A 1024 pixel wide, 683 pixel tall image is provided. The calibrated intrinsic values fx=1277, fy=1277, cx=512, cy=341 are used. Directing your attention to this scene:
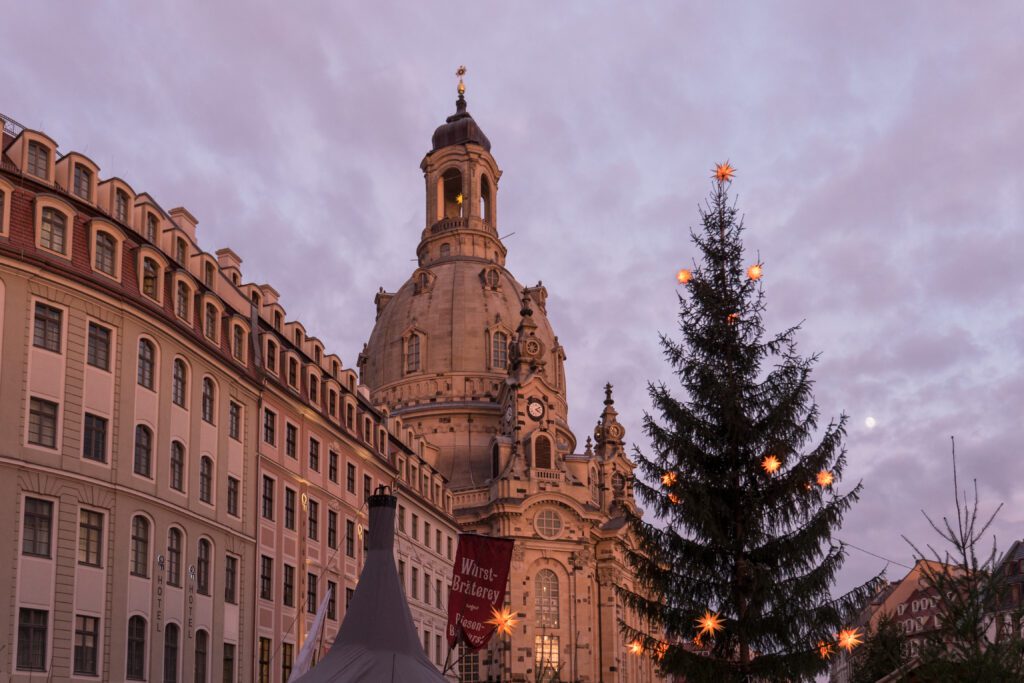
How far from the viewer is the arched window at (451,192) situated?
13925 centimetres

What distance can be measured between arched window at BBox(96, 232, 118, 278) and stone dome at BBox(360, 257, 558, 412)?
78856 mm

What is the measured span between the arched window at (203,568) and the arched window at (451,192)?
97.8 meters

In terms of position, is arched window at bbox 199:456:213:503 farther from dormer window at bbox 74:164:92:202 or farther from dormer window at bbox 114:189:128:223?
dormer window at bbox 74:164:92:202

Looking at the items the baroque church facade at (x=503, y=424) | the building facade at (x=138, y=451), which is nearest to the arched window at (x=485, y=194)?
the baroque church facade at (x=503, y=424)

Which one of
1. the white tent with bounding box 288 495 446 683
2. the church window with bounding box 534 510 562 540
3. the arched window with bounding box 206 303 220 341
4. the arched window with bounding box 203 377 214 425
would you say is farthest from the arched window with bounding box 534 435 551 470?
the white tent with bounding box 288 495 446 683

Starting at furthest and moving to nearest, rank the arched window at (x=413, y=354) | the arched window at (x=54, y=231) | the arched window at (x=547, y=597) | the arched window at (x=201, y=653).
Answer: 1. the arched window at (x=413, y=354)
2. the arched window at (x=547, y=597)
3. the arched window at (x=201, y=653)
4. the arched window at (x=54, y=231)

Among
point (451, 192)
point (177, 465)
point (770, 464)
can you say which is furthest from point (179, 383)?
point (451, 192)

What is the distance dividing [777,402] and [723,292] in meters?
3.35

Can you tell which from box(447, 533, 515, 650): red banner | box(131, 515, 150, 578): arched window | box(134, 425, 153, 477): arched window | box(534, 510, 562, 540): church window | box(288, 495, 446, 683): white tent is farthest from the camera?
box(534, 510, 562, 540): church window

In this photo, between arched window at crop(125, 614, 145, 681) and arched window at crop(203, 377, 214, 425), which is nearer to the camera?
arched window at crop(125, 614, 145, 681)

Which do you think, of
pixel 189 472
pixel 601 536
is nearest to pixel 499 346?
pixel 601 536

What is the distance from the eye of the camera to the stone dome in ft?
392

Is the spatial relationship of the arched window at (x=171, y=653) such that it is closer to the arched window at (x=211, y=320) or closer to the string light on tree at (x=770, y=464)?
the arched window at (x=211, y=320)

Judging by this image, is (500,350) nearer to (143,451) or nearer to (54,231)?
(143,451)
